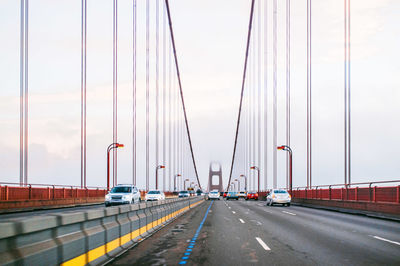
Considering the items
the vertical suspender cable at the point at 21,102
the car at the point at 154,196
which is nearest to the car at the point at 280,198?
the car at the point at 154,196

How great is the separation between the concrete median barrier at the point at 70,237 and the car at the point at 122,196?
17502 millimetres

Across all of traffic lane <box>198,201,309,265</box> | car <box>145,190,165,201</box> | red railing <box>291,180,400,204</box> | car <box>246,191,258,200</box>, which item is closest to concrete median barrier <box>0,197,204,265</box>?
traffic lane <box>198,201,309,265</box>

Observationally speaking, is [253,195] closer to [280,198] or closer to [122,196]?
[280,198]

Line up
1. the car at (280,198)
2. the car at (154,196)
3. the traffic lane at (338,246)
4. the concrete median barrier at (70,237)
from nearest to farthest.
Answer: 1. the concrete median barrier at (70,237)
2. the traffic lane at (338,246)
3. the car at (280,198)
4. the car at (154,196)

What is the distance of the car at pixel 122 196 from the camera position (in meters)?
28.5

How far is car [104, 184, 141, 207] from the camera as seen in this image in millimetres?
28516

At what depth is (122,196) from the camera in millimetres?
28641

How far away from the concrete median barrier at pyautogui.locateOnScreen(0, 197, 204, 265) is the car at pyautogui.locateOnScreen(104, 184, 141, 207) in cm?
1750

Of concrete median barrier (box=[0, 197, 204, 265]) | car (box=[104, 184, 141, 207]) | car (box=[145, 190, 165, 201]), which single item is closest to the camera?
concrete median barrier (box=[0, 197, 204, 265])

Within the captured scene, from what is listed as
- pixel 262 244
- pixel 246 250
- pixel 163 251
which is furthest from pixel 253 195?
pixel 163 251

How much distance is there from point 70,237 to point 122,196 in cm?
2275

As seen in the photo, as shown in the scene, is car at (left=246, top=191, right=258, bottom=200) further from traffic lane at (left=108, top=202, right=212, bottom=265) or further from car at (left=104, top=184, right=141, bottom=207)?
traffic lane at (left=108, top=202, right=212, bottom=265)

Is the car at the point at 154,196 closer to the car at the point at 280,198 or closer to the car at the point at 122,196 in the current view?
the car at the point at 122,196

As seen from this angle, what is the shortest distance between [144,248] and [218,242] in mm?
1990
